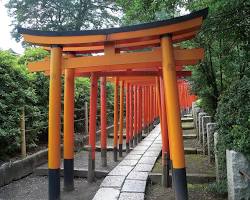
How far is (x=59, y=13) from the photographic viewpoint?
20984 millimetres

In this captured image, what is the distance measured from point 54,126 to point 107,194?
168cm

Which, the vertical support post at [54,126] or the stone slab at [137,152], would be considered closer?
the vertical support post at [54,126]

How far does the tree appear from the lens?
2038cm

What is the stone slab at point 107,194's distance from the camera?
20.8ft

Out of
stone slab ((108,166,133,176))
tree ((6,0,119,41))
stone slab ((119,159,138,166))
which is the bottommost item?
stone slab ((108,166,133,176))

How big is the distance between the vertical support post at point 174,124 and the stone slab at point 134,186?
4.64 ft

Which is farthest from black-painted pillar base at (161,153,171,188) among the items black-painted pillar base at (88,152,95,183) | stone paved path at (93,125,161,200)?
black-painted pillar base at (88,152,95,183)

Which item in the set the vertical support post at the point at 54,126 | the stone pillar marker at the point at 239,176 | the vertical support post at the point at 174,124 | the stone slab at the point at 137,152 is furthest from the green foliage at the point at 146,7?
the stone slab at the point at 137,152

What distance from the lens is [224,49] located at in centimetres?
904

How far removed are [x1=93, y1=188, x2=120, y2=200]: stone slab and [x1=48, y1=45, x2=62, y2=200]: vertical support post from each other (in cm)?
77

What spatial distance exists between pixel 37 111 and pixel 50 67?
3.99m

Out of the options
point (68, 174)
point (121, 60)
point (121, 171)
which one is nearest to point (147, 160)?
point (121, 171)

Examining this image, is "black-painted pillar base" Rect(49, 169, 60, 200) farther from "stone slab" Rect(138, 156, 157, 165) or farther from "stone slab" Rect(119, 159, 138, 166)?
"stone slab" Rect(138, 156, 157, 165)

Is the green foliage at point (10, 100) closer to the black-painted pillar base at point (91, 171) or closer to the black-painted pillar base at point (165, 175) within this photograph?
the black-painted pillar base at point (91, 171)
